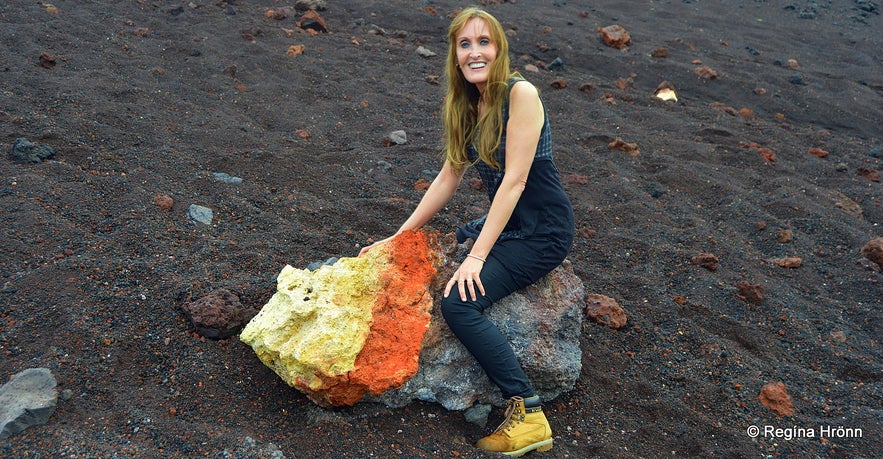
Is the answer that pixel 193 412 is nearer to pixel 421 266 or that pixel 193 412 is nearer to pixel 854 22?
pixel 421 266

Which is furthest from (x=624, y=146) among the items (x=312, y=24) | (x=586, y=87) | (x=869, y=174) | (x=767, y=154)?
(x=312, y=24)

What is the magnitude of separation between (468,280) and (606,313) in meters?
1.30

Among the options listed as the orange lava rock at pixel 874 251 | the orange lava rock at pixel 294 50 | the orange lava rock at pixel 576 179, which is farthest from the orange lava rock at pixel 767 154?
the orange lava rock at pixel 294 50

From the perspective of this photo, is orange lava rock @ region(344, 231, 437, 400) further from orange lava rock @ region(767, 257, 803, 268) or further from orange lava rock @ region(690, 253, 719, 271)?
orange lava rock @ region(767, 257, 803, 268)

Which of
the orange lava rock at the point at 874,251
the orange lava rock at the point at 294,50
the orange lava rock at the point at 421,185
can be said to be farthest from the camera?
the orange lava rock at the point at 294,50

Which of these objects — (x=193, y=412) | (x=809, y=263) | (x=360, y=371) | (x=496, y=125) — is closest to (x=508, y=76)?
(x=496, y=125)

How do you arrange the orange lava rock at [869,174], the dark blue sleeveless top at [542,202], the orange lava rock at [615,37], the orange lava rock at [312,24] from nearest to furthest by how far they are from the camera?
the dark blue sleeveless top at [542,202], the orange lava rock at [869,174], the orange lava rock at [312,24], the orange lava rock at [615,37]

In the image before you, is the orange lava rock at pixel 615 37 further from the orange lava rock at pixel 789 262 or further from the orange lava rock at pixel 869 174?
the orange lava rock at pixel 789 262

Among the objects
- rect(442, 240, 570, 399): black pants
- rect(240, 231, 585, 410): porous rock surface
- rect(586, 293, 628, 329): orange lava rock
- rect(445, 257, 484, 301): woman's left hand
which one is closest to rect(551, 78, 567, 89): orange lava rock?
rect(586, 293, 628, 329): orange lava rock

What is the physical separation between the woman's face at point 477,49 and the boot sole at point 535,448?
5.64ft

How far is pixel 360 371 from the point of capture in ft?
9.14

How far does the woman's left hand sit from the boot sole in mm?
700

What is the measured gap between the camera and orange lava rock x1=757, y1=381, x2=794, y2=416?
3.36 metres

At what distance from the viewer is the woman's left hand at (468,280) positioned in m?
2.97
